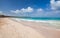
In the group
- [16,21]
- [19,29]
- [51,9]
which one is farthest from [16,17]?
[51,9]

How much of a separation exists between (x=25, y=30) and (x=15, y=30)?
13 centimetres

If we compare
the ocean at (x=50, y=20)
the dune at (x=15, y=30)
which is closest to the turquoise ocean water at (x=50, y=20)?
the ocean at (x=50, y=20)

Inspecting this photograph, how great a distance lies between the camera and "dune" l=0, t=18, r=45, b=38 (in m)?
1.31

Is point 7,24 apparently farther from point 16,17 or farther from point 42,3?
point 42,3

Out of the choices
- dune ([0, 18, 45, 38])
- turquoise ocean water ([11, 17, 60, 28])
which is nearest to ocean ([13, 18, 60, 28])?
turquoise ocean water ([11, 17, 60, 28])

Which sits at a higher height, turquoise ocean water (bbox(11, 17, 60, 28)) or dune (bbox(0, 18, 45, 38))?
turquoise ocean water (bbox(11, 17, 60, 28))

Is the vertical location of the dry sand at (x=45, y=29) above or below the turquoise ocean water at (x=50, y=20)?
below

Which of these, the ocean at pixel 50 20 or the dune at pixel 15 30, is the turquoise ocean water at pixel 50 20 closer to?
the ocean at pixel 50 20

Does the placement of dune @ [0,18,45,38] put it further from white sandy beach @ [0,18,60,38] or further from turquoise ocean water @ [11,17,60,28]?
turquoise ocean water @ [11,17,60,28]

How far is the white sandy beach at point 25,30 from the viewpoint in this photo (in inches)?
50.1

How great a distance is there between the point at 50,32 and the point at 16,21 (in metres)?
0.45

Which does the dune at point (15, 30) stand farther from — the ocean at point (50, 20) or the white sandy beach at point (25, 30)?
the ocean at point (50, 20)

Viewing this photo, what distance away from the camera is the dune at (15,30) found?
1.31 meters

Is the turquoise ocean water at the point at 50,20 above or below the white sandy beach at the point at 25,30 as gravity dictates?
above
